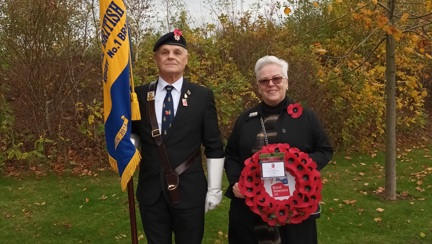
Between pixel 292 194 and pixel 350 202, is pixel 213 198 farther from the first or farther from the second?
pixel 350 202

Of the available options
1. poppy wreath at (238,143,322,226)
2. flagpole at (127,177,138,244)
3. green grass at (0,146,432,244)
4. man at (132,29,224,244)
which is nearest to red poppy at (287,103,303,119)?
poppy wreath at (238,143,322,226)

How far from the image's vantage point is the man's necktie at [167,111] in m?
2.75

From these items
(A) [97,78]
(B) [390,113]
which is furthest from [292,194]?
(A) [97,78]

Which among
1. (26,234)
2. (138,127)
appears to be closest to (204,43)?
(26,234)

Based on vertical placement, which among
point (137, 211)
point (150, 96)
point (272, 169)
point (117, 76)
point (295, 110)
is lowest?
point (137, 211)

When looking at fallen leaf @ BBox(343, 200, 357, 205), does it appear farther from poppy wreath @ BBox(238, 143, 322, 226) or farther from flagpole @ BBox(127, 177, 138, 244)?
flagpole @ BBox(127, 177, 138, 244)

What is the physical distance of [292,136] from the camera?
104 inches

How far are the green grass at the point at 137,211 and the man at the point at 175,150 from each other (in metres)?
1.84

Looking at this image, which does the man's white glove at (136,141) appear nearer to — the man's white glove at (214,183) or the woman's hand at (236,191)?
the man's white glove at (214,183)

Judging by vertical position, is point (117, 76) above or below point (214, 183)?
above

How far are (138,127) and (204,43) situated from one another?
22.6 feet

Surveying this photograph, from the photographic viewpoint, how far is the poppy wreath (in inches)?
98.7

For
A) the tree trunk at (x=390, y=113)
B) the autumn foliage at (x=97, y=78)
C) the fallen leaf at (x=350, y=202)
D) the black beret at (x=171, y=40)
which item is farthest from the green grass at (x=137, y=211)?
the black beret at (x=171, y=40)

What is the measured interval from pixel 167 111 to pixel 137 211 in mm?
3030
